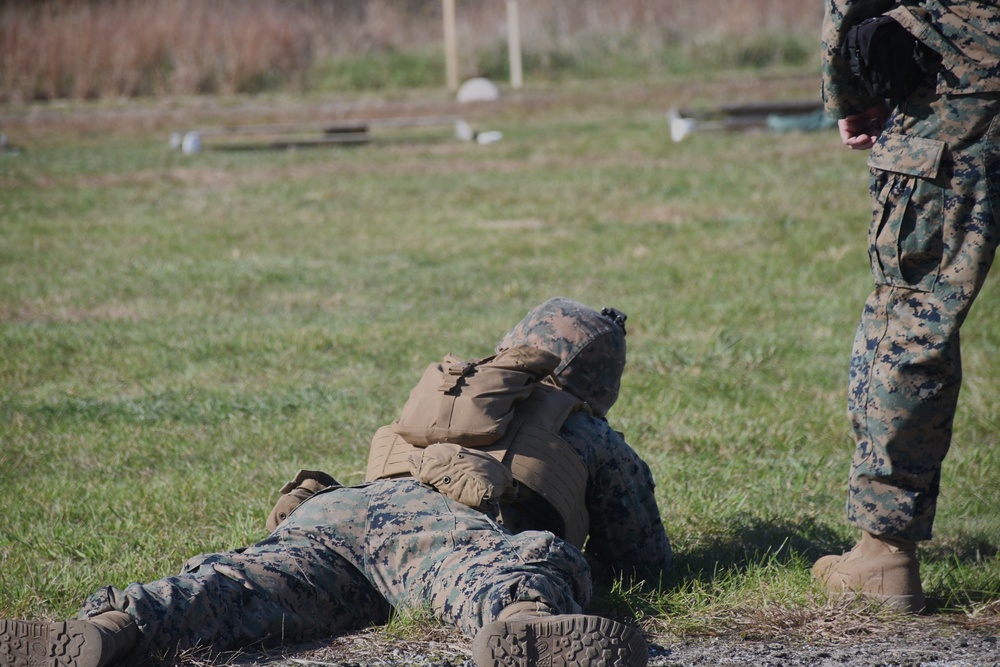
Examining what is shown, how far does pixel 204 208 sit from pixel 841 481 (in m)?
8.05

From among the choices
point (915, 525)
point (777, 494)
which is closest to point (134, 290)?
point (777, 494)

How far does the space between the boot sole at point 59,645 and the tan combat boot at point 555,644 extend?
0.81 m

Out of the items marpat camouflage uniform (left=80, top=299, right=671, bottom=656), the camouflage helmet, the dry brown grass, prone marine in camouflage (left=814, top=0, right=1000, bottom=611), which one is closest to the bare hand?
prone marine in camouflage (left=814, top=0, right=1000, bottom=611)

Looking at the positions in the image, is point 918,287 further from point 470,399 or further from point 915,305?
point 470,399

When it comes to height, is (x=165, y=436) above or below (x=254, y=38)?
below

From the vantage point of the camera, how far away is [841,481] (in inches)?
170

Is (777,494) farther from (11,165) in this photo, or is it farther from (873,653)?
(11,165)

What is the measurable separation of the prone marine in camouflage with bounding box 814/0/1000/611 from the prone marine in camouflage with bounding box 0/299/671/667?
2.32 ft

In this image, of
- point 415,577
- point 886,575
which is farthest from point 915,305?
point 415,577

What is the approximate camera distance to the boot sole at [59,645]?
240 cm

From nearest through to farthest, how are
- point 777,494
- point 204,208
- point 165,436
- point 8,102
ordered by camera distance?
point 777,494 < point 165,436 < point 204,208 < point 8,102

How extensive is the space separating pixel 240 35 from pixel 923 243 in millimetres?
22309

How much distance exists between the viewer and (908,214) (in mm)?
2875

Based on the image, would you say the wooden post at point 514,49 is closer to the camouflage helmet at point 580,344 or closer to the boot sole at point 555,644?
the camouflage helmet at point 580,344
